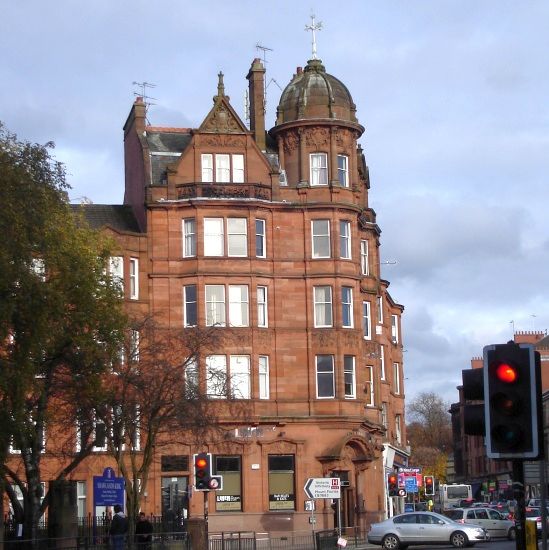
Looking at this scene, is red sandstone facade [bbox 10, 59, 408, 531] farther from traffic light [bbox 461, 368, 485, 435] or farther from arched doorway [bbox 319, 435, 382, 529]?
traffic light [bbox 461, 368, 485, 435]

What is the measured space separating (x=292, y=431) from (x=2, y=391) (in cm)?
2995

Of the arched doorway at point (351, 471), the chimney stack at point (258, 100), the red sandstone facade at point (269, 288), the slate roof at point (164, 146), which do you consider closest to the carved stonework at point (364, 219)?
the red sandstone facade at point (269, 288)

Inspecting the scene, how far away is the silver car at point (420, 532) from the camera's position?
1944 inches

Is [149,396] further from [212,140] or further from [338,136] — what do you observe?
[338,136]

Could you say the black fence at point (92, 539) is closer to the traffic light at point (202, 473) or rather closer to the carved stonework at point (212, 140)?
the traffic light at point (202, 473)

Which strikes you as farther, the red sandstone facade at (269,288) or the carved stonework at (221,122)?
the carved stonework at (221,122)

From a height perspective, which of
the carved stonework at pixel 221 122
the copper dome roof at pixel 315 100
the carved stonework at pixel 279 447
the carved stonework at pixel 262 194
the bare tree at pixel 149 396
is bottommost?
the carved stonework at pixel 279 447

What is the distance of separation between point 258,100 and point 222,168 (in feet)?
15.4

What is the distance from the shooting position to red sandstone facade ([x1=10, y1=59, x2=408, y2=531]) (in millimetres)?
57594

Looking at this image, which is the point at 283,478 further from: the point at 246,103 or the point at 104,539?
the point at 104,539

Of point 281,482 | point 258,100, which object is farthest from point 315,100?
point 281,482

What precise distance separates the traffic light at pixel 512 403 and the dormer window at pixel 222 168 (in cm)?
4637

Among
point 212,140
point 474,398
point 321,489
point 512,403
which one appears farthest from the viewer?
point 212,140

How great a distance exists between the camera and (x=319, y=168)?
60.9 meters
